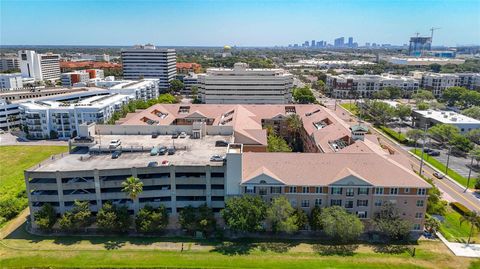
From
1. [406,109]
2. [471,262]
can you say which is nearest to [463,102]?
[406,109]

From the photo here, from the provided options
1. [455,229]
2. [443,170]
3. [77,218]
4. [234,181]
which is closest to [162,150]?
[234,181]

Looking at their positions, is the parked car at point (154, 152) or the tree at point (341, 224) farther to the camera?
the parked car at point (154, 152)

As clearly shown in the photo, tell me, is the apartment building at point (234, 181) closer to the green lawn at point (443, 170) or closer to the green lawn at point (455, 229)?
the green lawn at point (455, 229)

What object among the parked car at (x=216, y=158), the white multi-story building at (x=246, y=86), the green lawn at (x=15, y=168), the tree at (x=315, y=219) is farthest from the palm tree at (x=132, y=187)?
the white multi-story building at (x=246, y=86)

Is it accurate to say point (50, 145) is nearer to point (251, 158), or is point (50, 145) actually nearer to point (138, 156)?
point (138, 156)

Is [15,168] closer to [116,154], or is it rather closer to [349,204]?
[116,154]

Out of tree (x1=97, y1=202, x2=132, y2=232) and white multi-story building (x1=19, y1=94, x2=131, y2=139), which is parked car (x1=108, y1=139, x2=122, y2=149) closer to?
tree (x1=97, y1=202, x2=132, y2=232)
